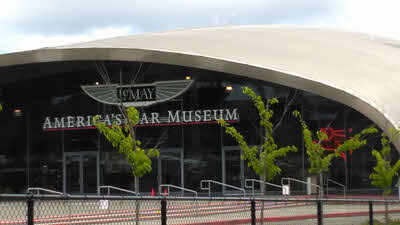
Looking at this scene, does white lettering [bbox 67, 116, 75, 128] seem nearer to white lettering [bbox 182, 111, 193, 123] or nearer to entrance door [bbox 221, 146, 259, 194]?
white lettering [bbox 182, 111, 193, 123]

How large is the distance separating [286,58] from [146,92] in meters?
7.39

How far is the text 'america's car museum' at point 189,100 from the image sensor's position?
2858 cm

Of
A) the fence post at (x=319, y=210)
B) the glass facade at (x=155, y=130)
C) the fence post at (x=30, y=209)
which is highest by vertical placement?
the glass facade at (x=155, y=130)

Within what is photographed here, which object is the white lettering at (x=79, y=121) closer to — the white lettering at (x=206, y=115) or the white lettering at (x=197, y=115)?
the white lettering at (x=197, y=115)

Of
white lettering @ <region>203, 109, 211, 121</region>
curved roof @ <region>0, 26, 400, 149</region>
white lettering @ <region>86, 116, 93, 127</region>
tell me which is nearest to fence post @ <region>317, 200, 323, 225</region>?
curved roof @ <region>0, 26, 400, 149</region>

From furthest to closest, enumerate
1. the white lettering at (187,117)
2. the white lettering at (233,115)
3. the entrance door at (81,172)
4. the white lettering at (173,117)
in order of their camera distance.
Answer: the entrance door at (81,172) → the white lettering at (173,117) → the white lettering at (187,117) → the white lettering at (233,115)

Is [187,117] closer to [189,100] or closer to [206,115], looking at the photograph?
[189,100]

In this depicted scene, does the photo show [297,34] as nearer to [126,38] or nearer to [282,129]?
[282,129]

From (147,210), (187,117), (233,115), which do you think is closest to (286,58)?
(233,115)

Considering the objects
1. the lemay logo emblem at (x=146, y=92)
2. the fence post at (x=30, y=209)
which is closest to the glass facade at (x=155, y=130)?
the lemay logo emblem at (x=146, y=92)

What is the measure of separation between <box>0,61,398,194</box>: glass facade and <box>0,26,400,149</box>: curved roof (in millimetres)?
1799

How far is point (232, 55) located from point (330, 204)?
56.8 ft

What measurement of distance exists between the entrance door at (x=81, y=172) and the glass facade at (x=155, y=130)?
5 centimetres

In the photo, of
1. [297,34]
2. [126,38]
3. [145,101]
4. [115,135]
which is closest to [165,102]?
[145,101]
